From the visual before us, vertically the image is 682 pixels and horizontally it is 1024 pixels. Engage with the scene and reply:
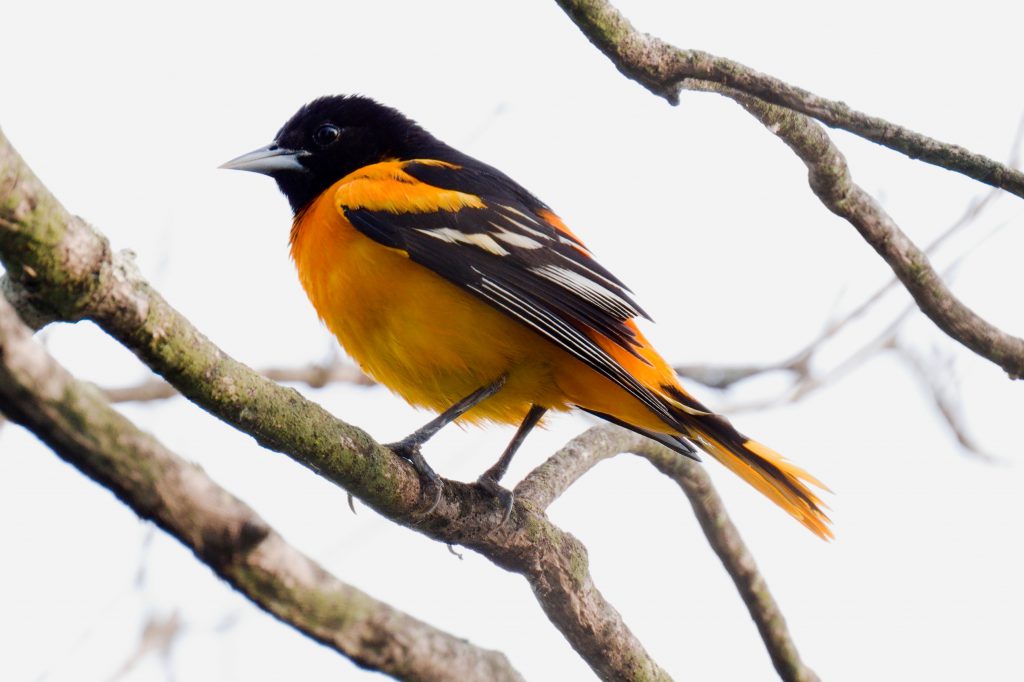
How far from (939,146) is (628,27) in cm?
92

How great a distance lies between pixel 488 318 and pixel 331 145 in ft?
5.58

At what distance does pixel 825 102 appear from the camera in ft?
10.2

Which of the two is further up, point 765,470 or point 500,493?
point 765,470

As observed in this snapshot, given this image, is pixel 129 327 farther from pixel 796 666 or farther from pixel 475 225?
pixel 796 666

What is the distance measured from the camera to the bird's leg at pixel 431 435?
3283 mm

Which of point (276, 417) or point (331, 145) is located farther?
point (331, 145)

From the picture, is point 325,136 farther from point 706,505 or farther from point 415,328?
point 706,505

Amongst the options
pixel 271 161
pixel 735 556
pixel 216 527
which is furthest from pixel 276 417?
pixel 271 161

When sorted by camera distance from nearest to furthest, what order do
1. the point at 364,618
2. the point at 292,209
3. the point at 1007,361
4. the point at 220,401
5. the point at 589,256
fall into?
the point at 364,618, the point at 220,401, the point at 1007,361, the point at 589,256, the point at 292,209

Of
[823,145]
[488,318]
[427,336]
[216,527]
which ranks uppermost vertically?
[823,145]

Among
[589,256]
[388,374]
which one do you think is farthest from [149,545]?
[589,256]

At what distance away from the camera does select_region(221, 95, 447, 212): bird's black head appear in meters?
5.16

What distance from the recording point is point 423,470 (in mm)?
3299

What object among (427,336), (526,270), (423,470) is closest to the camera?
(423,470)
